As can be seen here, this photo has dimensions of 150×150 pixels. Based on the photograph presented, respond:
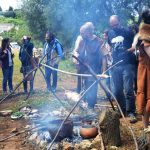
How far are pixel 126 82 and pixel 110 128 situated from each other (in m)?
1.80

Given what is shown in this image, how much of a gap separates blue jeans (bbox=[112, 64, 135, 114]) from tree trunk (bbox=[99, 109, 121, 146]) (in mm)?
1576

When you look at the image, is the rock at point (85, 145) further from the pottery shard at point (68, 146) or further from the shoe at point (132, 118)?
the shoe at point (132, 118)

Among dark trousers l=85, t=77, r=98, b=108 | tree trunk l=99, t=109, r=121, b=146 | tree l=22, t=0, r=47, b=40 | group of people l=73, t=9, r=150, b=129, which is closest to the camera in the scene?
group of people l=73, t=9, r=150, b=129

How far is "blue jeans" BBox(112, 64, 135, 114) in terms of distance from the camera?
24.4 ft

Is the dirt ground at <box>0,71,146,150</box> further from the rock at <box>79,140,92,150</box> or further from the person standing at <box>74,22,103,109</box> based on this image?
the person standing at <box>74,22,103,109</box>

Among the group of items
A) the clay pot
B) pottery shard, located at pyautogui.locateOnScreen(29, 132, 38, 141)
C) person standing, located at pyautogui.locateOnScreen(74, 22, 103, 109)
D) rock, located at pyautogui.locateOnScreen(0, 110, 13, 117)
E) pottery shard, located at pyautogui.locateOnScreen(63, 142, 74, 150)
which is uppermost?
person standing, located at pyautogui.locateOnScreen(74, 22, 103, 109)

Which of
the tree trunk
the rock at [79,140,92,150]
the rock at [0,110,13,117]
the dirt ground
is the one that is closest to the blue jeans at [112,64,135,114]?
the dirt ground

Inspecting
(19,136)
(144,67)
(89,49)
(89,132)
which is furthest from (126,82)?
(19,136)

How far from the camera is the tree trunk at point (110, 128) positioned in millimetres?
5859

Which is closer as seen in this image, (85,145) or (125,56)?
(85,145)

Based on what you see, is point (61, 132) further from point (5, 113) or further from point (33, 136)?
Result: point (5, 113)

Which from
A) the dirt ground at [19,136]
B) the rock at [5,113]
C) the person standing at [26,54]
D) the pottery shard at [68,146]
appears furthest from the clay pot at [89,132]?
the person standing at [26,54]

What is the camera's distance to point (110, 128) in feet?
19.2

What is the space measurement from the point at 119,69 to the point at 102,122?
1901 mm
